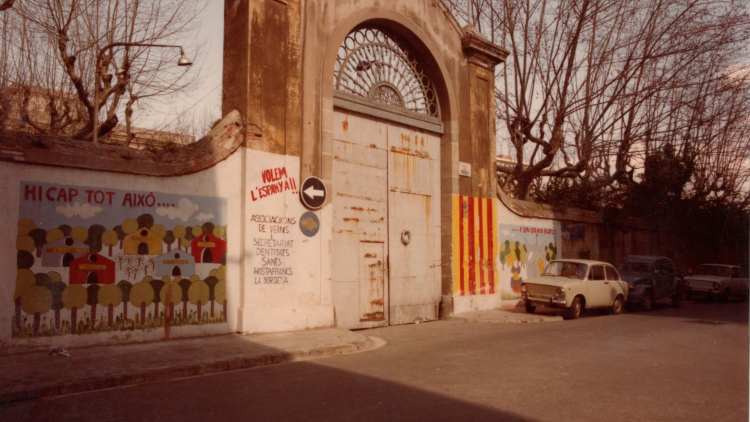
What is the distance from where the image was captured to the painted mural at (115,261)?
8.60 meters

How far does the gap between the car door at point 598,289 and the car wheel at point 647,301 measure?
6.84 ft

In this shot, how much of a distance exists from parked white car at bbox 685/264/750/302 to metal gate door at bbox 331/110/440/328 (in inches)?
499

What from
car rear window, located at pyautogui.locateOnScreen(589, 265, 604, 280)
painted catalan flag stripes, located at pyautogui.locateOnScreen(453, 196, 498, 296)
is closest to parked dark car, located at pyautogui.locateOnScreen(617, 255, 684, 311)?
car rear window, located at pyautogui.locateOnScreen(589, 265, 604, 280)

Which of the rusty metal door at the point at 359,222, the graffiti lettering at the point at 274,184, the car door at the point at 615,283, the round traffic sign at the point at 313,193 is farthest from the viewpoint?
the car door at the point at 615,283

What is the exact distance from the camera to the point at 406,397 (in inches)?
243

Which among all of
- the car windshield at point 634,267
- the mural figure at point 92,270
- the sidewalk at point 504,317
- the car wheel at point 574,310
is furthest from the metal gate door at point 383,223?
the car windshield at point 634,267

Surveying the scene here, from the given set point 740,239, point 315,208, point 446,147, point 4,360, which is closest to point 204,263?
point 315,208

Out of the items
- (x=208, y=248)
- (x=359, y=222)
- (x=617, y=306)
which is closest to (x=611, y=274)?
(x=617, y=306)

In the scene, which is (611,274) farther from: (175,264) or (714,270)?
(175,264)

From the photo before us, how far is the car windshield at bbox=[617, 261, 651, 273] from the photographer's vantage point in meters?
18.9

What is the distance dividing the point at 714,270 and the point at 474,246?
41.6 ft

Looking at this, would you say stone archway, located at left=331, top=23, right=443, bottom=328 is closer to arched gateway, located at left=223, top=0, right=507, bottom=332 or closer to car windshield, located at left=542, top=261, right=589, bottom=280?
arched gateway, located at left=223, top=0, right=507, bottom=332

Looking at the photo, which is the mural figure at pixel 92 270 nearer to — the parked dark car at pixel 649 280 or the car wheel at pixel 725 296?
the parked dark car at pixel 649 280

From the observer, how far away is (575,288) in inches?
599
